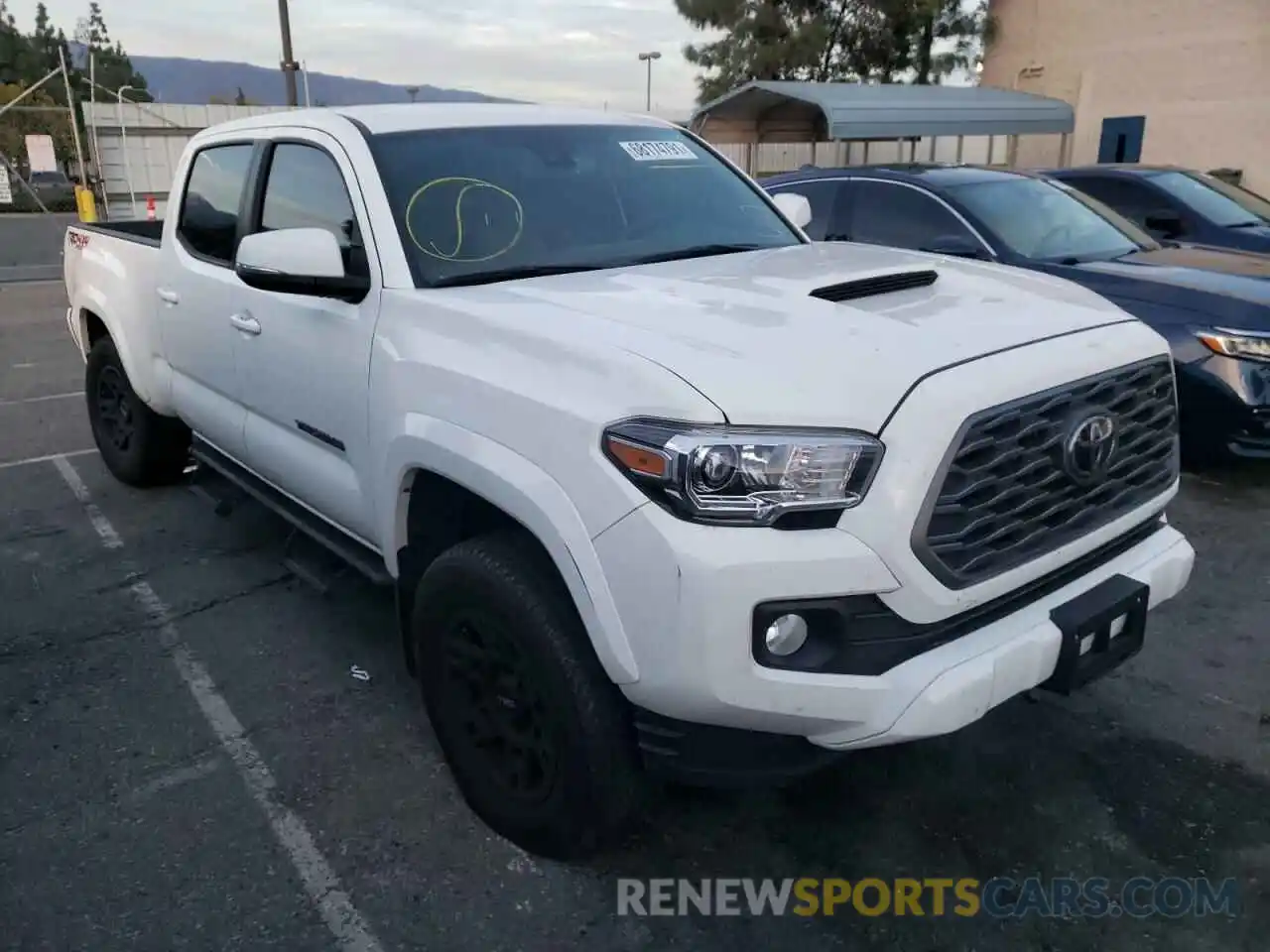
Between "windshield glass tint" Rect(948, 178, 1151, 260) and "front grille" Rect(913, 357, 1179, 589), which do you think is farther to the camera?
"windshield glass tint" Rect(948, 178, 1151, 260)

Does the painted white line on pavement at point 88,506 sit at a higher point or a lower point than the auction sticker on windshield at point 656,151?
lower

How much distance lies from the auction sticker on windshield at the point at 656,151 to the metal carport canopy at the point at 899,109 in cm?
1035

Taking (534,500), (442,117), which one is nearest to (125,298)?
(442,117)

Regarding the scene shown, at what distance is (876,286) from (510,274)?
41.7 inches

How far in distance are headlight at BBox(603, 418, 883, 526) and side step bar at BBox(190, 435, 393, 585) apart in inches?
55.9

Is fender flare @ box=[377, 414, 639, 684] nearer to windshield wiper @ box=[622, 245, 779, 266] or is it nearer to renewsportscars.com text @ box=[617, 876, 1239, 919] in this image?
renewsportscars.com text @ box=[617, 876, 1239, 919]

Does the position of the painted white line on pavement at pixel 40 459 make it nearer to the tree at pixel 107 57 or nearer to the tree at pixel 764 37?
the tree at pixel 764 37

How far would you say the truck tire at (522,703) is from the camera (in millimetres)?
2352

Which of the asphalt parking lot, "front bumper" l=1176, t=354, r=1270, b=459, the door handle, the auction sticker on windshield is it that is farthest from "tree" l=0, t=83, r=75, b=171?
"front bumper" l=1176, t=354, r=1270, b=459

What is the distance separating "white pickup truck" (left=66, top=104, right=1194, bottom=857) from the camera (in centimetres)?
212

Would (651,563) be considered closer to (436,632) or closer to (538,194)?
(436,632)

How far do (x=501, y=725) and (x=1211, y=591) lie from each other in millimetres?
3175

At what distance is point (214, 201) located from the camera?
4.41m

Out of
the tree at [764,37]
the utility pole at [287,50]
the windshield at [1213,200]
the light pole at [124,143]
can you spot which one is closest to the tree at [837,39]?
the tree at [764,37]
